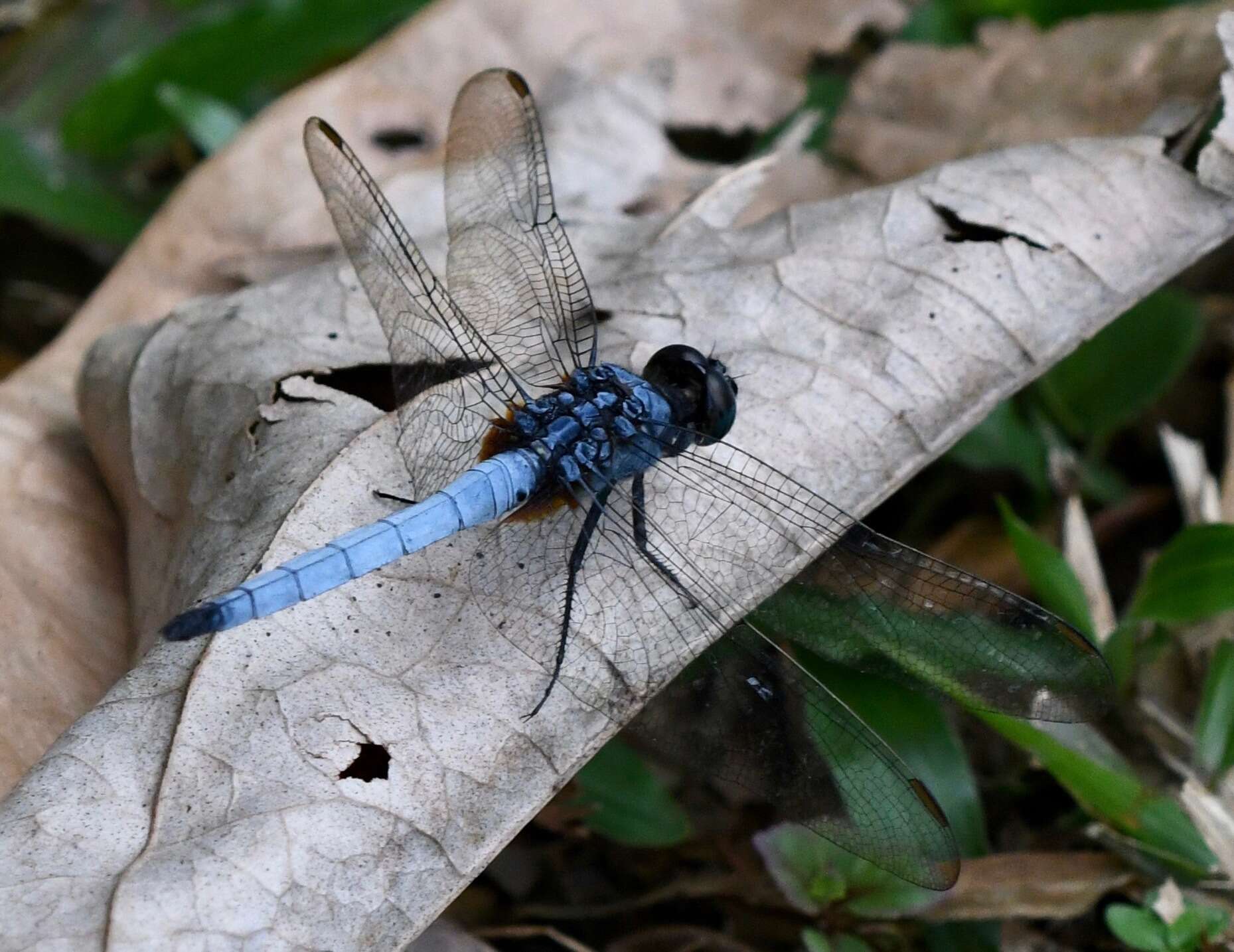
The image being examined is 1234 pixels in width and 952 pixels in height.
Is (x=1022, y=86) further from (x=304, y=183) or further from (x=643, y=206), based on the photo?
(x=304, y=183)

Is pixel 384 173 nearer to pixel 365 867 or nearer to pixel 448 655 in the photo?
pixel 448 655

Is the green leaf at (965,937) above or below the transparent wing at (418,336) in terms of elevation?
below

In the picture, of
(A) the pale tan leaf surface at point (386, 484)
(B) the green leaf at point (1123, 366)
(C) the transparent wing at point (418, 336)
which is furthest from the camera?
(B) the green leaf at point (1123, 366)

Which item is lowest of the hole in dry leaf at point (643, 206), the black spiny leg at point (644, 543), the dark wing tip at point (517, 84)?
the black spiny leg at point (644, 543)

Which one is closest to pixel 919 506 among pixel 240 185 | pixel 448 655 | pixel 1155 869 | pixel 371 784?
pixel 1155 869

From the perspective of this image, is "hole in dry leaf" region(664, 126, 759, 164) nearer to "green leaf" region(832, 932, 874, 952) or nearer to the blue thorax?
the blue thorax

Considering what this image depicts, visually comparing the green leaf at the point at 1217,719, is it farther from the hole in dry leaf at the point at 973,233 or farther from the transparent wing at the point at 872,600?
the hole in dry leaf at the point at 973,233

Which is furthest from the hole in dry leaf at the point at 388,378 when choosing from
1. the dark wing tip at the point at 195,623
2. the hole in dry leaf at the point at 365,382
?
the dark wing tip at the point at 195,623
